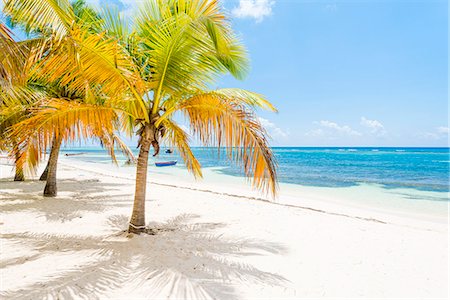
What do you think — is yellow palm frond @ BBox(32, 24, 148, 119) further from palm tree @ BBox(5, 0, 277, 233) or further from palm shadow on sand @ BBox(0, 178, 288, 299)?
palm shadow on sand @ BBox(0, 178, 288, 299)

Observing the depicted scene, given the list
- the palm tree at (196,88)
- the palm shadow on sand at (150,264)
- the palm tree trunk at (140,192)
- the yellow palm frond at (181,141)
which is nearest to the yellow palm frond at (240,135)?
the palm tree at (196,88)

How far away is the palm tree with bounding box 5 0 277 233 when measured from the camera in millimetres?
3479

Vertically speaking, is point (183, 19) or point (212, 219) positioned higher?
point (183, 19)

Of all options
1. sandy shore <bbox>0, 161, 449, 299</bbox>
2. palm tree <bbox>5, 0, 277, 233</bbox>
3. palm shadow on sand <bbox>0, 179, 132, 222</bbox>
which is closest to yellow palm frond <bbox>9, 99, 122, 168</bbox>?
palm tree <bbox>5, 0, 277, 233</bbox>

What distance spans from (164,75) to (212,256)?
278 centimetres

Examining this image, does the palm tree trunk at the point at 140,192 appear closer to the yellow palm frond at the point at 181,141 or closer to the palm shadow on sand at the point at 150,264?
the palm shadow on sand at the point at 150,264

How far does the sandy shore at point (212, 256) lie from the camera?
2.79 meters

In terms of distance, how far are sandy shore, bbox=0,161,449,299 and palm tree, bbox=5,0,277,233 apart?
38.6 inches

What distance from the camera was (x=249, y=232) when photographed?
194 inches

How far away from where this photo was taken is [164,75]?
13.2 ft

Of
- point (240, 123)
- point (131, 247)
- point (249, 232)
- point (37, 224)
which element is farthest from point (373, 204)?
point (37, 224)

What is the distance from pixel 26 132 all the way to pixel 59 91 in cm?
351

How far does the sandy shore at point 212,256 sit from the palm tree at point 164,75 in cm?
98

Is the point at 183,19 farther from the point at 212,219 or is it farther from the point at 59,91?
the point at 59,91
